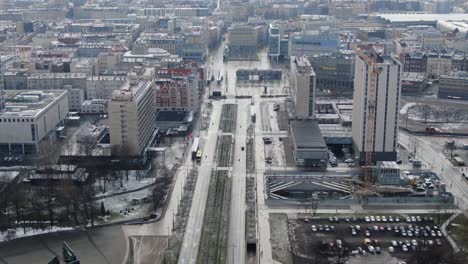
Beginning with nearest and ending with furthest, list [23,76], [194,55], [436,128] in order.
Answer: [436,128] < [23,76] < [194,55]

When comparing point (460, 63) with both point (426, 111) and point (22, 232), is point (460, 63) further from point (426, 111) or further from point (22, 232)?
point (22, 232)

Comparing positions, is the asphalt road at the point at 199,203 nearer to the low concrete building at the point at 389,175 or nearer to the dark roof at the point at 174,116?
the dark roof at the point at 174,116

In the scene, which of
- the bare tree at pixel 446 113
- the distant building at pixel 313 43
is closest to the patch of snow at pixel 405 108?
the bare tree at pixel 446 113

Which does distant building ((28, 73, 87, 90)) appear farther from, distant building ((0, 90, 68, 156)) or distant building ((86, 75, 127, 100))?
Result: distant building ((0, 90, 68, 156))

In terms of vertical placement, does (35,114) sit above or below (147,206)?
above

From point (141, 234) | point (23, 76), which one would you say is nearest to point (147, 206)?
point (141, 234)

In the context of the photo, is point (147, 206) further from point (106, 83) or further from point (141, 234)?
point (106, 83)

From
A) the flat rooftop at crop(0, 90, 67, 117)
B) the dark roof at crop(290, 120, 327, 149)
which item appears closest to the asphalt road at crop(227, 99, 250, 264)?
the dark roof at crop(290, 120, 327, 149)
